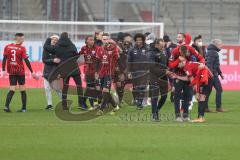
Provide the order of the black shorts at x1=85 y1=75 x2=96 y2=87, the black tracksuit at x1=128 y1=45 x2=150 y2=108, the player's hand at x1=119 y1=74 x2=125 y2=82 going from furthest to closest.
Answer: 1. the black shorts at x1=85 y1=75 x2=96 y2=87
2. the player's hand at x1=119 y1=74 x2=125 y2=82
3. the black tracksuit at x1=128 y1=45 x2=150 y2=108

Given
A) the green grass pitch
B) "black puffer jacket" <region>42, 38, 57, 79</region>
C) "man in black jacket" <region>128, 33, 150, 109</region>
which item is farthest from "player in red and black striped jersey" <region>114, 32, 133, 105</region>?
the green grass pitch

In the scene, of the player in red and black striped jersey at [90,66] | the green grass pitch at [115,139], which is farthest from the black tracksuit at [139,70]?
the green grass pitch at [115,139]

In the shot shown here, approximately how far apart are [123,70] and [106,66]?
222cm

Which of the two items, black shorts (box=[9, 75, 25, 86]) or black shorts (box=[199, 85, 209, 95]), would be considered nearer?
black shorts (box=[199, 85, 209, 95])

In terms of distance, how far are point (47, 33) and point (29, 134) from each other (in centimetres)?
1840

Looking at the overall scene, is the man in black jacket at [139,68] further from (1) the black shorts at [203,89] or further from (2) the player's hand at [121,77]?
(1) the black shorts at [203,89]

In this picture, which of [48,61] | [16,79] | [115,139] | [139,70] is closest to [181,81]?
[115,139]

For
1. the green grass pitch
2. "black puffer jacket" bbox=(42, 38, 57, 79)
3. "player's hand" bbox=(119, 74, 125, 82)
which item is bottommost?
the green grass pitch

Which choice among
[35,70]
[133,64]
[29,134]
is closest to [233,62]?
[35,70]

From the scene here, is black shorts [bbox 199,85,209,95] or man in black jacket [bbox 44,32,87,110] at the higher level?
man in black jacket [bbox 44,32,87,110]

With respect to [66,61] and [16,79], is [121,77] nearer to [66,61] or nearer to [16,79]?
[66,61]

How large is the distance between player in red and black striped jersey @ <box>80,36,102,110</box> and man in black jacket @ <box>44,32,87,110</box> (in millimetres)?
→ 243

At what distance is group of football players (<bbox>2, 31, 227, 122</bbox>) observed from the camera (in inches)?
722

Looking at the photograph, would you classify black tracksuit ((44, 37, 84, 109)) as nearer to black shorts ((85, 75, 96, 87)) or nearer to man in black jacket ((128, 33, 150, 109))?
black shorts ((85, 75, 96, 87))
